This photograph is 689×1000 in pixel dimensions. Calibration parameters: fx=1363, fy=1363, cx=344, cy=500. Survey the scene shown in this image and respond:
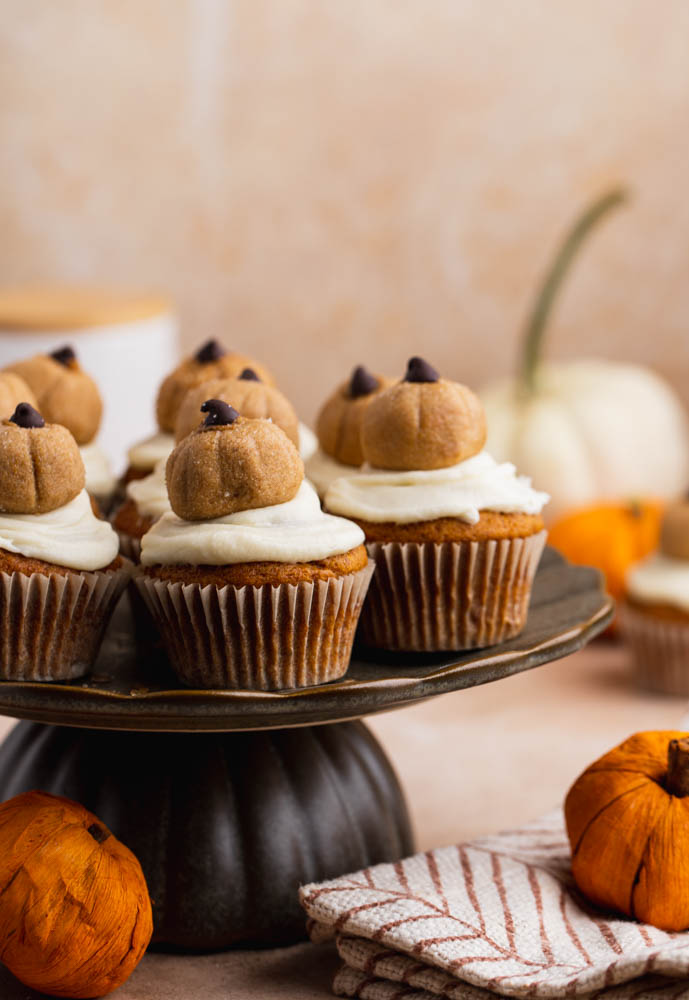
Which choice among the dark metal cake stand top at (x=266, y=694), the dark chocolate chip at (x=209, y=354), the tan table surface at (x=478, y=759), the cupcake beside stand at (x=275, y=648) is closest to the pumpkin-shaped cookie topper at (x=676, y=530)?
the tan table surface at (x=478, y=759)

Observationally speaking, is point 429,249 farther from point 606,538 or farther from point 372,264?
point 606,538

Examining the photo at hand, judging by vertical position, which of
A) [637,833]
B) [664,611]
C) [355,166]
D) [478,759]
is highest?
[355,166]

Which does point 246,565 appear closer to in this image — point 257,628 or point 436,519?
point 257,628

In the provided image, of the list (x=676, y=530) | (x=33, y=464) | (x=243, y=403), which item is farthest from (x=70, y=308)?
(x=33, y=464)

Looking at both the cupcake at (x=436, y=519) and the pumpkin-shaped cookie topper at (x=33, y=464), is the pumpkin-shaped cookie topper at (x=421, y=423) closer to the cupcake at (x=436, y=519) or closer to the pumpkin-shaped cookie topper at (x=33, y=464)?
the cupcake at (x=436, y=519)

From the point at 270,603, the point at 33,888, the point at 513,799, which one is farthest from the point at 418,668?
the point at 513,799
